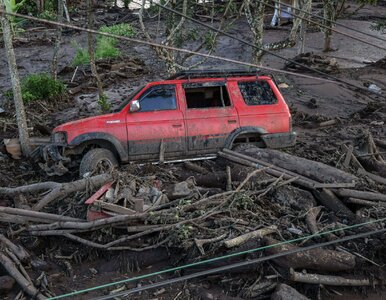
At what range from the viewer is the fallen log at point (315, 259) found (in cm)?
642

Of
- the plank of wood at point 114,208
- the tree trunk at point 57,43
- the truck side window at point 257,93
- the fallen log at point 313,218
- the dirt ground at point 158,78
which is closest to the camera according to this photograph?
the dirt ground at point 158,78

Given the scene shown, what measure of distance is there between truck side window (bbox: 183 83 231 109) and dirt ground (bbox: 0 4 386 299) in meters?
2.12

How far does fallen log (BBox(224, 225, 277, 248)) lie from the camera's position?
6.73 meters

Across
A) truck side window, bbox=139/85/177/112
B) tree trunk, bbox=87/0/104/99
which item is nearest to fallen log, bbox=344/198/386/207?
truck side window, bbox=139/85/177/112

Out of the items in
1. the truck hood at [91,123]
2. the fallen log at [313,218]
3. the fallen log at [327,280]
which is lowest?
the fallen log at [327,280]

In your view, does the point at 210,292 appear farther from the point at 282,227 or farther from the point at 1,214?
the point at 1,214

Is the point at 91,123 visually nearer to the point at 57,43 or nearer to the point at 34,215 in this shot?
the point at 34,215

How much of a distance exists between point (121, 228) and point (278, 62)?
1650 centimetres

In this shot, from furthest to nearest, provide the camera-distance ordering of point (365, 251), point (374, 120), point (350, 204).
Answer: point (374, 120), point (350, 204), point (365, 251)

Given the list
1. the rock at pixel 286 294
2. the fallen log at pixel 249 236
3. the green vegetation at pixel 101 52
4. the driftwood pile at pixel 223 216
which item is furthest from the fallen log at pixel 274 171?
the green vegetation at pixel 101 52

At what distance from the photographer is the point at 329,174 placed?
867 centimetres

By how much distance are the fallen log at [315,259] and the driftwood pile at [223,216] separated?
14 millimetres

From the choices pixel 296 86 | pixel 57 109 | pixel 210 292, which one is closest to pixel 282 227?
pixel 210 292

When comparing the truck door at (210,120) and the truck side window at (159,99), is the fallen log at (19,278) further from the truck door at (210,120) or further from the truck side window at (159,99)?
the truck door at (210,120)
